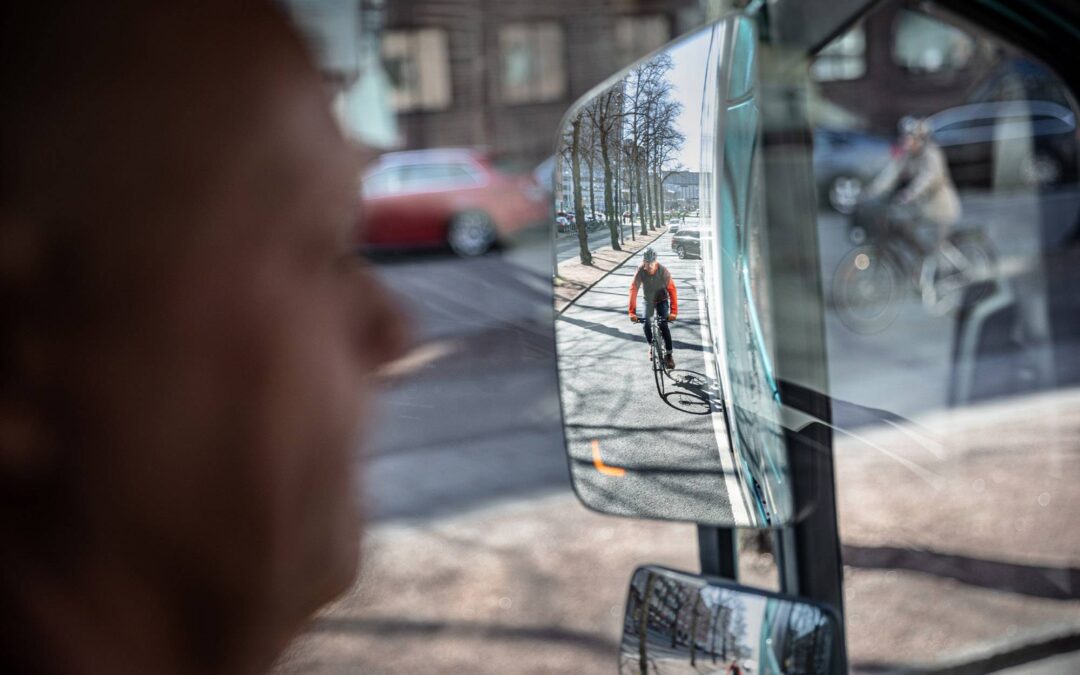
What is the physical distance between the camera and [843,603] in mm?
1538

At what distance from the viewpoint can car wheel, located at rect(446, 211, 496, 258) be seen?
1.87 metres

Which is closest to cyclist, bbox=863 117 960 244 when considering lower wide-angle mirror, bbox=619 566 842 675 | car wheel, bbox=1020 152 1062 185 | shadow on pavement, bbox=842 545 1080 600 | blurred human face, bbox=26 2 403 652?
car wheel, bbox=1020 152 1062 185

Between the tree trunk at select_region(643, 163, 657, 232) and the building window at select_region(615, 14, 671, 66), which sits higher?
the building window at select_region(615, 14, 671, 66)

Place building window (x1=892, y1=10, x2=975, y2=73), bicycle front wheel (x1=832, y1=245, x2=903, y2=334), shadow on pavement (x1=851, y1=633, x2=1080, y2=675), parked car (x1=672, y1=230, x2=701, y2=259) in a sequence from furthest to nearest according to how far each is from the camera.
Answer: bicycle front wheel (x1=832, y1=245, x2=903, y2=334)
building window (x1=892, y1=10, x2=975, y2=73)
shadow on pavement (x1=851, y1=633, x2=1080, y2=675)
parked car (x1=672, y1=230, x2=701, y2=259)

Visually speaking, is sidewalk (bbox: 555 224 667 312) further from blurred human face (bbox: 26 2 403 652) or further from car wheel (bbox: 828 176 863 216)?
car wheel (bbox: 828 176 863 216)

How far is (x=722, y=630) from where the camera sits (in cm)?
107

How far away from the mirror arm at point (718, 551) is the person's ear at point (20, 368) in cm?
85

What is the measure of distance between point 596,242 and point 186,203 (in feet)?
1.18

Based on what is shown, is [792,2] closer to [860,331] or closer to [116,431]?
[116,431]

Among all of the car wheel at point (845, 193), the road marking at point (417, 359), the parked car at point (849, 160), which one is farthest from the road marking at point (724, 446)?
A: the parked car at point (849, 160)

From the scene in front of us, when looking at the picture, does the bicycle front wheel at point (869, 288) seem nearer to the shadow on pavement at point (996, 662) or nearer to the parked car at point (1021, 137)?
the parked car at point (1021, 137)

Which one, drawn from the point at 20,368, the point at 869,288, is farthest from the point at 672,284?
the point at 869,288

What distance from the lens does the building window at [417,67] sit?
220 centimetres

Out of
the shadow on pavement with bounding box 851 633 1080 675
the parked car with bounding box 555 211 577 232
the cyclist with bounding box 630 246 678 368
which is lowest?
the shadow on pavement with bounding box 851 633 1080 675
